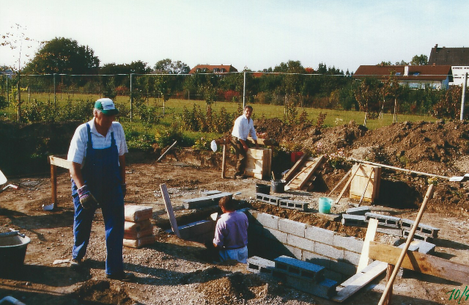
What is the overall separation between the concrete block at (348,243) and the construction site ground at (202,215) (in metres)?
0.37

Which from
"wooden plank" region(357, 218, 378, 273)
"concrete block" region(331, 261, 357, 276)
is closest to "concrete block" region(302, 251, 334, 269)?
"concrete block" region(331, 261, 357, 276)

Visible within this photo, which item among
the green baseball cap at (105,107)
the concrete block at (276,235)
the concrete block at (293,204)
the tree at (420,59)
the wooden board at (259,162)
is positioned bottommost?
the concrete block at (276,235)

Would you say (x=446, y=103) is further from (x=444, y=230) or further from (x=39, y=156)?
(x=39, y=156)

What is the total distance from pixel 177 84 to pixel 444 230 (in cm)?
1672

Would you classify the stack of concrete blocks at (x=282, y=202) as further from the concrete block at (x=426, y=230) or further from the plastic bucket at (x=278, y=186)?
the concrete block at (x=426, y=230)

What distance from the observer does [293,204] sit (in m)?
7.86

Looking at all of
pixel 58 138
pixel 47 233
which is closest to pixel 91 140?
pixel 47 233

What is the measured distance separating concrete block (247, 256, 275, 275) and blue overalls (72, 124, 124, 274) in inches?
63.7

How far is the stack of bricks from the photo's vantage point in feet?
18.3

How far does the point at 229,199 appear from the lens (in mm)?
5711

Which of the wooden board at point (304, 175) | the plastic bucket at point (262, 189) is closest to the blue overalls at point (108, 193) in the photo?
the plastic bucket at point (262, 189)

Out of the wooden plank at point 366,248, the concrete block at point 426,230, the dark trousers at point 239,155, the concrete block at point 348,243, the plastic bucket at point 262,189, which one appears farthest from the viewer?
the dark trousers at point 239,155

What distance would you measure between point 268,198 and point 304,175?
1825 mm

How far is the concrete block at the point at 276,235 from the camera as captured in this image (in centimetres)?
741
